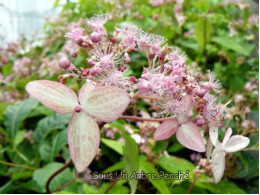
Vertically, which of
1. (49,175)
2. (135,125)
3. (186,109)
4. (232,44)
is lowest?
(135,125)

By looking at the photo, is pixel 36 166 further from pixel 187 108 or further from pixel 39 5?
pixel 39 5

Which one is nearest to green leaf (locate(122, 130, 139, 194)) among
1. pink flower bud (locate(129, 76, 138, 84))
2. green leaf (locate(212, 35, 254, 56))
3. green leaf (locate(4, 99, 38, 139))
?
pink flower bud (locate(129, 76, 138, 84))

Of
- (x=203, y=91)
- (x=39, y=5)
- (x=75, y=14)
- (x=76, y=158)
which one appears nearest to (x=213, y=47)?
(x=75, y=14)

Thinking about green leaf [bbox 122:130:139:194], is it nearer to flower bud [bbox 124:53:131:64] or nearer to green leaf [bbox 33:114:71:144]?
flower bud [bbox 124:53:131:64]

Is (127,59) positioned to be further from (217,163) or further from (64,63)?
(217,163)

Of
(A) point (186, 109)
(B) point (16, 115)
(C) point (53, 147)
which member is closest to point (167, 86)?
(A) point (186, 109)
